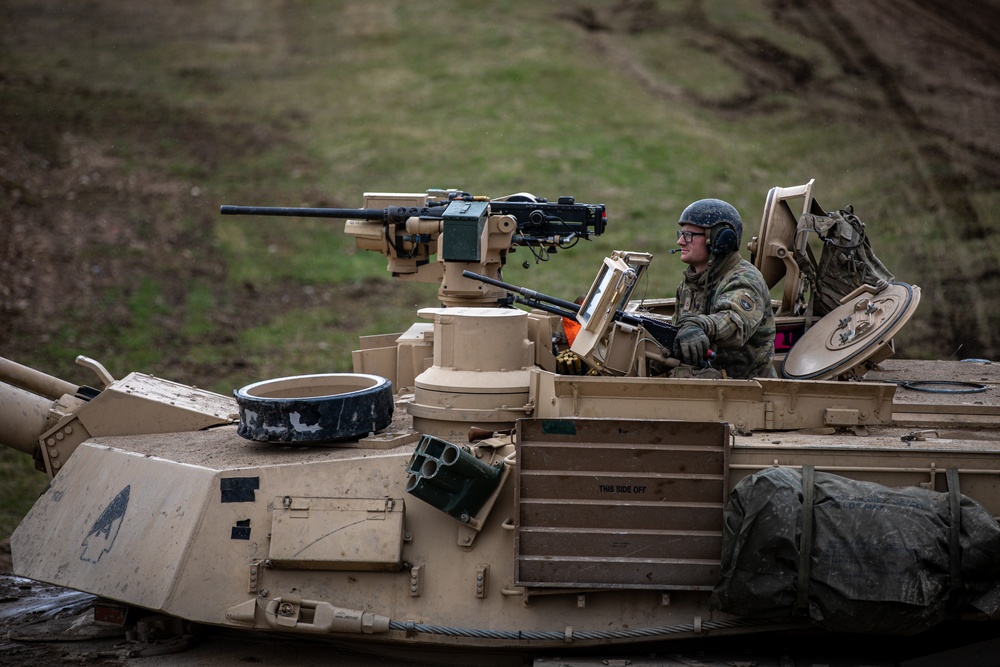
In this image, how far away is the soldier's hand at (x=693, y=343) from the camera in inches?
227

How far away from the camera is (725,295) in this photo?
6152 millimetres

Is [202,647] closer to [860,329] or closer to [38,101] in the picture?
[860,329]

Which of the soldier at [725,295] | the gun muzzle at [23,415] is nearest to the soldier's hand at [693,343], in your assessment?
the soldier at [725,295]

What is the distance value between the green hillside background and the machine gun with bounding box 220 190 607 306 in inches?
200

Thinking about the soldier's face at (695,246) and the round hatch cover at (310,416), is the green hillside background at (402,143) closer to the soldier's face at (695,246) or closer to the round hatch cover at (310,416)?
the round hatch cover at (310,416)

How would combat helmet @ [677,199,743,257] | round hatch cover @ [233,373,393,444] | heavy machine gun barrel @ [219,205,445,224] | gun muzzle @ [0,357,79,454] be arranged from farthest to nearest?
heavy machine gun barrel @ [219,205,445,224]
gun muzzle @ [0,357,79,454]
combat helmet @ [677,199,743,257]
round hatch cover @ [233,373,393,444]

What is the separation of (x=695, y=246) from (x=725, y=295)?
380 mm

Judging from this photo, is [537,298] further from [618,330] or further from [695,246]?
[695,246]

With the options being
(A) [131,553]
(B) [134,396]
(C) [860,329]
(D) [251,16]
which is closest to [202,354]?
(B) [134,396]

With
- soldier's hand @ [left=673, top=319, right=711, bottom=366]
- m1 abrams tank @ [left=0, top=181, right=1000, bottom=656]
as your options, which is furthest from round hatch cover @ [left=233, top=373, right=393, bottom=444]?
soldier's hand @ [left=673, top=319, right=711, bottom=366]

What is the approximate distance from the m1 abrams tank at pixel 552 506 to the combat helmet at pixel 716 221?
1.37 feet

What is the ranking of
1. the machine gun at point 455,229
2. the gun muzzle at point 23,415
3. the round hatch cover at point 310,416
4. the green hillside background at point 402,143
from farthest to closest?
the green hillside background at point 402,143
the machine gun at point 455,229
the gun muzzle at point 23,415
the round hatch cover at point 310,416

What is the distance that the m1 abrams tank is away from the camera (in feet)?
16.5

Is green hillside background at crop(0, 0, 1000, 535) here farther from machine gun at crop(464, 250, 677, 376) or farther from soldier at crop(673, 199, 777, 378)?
machine gun at crop(464, 250, 677, 376)
